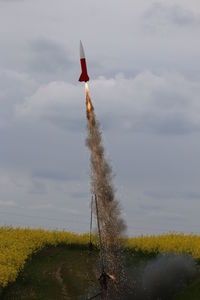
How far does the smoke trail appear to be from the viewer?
33.4 m

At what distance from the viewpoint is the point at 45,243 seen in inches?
1832

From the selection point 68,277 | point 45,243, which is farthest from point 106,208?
point 45,243

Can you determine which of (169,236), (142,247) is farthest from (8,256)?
(169,236)

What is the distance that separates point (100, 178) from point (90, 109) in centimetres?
422

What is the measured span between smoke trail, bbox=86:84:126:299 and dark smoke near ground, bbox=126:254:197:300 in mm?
1097

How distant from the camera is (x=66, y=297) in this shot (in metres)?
36.5

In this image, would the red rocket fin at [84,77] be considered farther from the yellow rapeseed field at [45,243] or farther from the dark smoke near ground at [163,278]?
the dark smoke near ground at [163,278]

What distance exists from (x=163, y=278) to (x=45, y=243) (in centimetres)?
1419

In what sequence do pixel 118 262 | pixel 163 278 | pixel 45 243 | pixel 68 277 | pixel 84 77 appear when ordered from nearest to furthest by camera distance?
pixel 84 77 < pixel 163 278 < pixel 118 262 < pixel 68 277 < pixel 45 243

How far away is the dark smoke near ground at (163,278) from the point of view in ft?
114

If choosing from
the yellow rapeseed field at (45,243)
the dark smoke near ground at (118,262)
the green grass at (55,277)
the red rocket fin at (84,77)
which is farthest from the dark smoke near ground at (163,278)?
the red rocket fin at (84,77)

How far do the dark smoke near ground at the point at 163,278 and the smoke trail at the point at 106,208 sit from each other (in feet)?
3.60

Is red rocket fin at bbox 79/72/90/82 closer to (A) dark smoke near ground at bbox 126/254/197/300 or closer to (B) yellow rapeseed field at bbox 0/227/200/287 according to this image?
(B) yellow rapeseed field at bbox 0/227/200/287

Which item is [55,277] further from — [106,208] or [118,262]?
[106,208]
